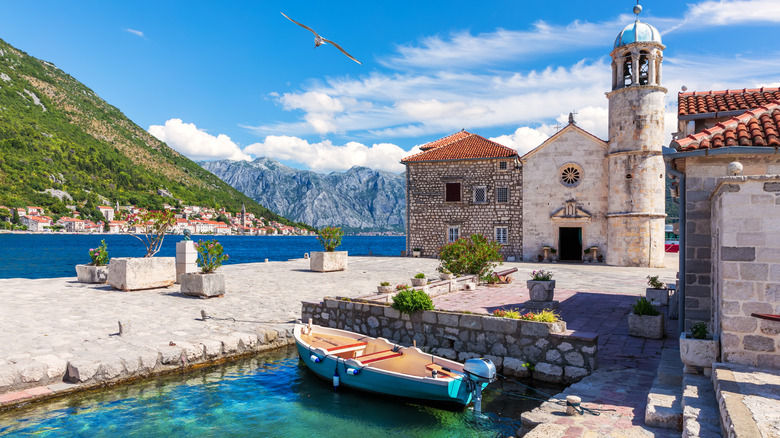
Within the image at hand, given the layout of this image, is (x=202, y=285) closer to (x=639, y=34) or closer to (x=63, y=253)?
(x=639, y=34)

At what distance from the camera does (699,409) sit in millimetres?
4844

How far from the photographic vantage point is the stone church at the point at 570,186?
27.5 metres

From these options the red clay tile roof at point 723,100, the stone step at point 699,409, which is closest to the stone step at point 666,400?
the stone step at point 699,409

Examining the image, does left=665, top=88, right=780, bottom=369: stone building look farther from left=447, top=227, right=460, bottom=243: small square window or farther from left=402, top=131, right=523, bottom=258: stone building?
left=447, top=227, right=460, bottom=243: small square window

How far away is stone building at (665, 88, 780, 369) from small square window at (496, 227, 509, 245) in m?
22.2

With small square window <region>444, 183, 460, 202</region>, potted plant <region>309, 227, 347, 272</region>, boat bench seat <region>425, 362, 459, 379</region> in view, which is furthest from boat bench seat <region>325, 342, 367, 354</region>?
small square window <region>444, 183, 460, 202</region>

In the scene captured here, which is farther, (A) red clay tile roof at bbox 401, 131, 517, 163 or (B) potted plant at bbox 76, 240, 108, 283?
(A) red clay tile roof at bbox 401, 131, 517, 163

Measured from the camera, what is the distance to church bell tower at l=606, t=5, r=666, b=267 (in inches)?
1069

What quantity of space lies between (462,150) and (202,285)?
24416 mm

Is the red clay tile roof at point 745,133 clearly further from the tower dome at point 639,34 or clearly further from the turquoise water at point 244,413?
the tower dome at point 639,34

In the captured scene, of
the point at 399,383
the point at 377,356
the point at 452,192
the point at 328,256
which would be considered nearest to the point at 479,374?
the point at 399,383

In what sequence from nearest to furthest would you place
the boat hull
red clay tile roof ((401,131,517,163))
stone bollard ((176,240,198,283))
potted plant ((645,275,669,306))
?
the boat hull
potted plant ((645,275,669,306))
stone bollard ((176,240,198,283))
red clay tile roof ((401,131,517,163))

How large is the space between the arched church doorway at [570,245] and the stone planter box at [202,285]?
2456 centimetres

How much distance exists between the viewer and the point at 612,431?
520cm
